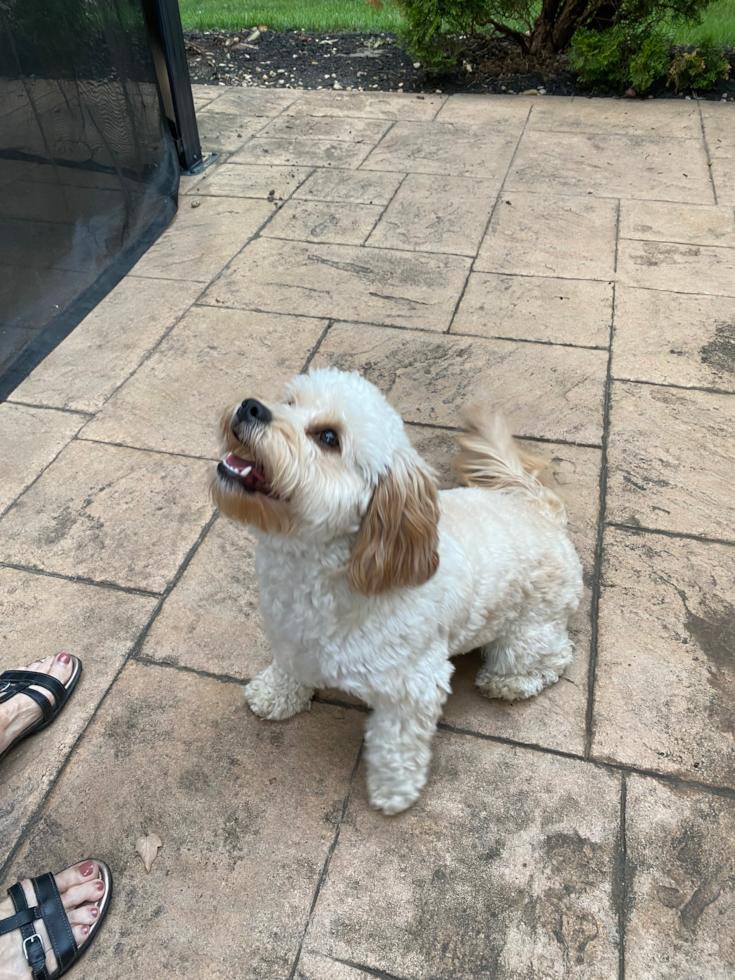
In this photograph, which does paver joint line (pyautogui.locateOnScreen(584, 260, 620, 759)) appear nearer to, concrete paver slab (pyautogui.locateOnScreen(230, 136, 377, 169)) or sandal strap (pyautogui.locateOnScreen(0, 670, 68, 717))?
sandal strap (pyautogui.locateOnScreen(0, 670, 68, 717))

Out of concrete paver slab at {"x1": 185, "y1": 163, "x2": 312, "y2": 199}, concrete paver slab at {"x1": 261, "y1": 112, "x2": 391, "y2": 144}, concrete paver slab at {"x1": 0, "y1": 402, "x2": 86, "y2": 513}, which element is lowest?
concrete paver slab at {"x1": 0, "y1": 402, "x2": 86, "y2": 513}

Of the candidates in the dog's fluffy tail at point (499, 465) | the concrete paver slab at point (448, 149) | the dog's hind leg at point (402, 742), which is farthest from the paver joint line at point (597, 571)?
the concrete paver slab at point (448, 149)

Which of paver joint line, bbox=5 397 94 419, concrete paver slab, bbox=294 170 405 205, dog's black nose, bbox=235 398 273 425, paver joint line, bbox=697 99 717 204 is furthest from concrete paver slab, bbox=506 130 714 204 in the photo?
dog's black nose, bbox=235 398 273 425

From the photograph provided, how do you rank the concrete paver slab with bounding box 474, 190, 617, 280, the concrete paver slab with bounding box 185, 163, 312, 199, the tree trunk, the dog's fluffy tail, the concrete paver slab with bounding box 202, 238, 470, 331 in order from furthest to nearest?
the tree trunk, the concrete paver slab with bounding box 185, 163, 312, 199, the concrete paver slab with bounding box 474, 190, 617, 280, the concrete paver slab with bounding box 202, 238, 470, 331, the dog's fluffy tail

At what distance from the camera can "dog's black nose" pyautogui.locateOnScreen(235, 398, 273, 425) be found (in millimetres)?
1718

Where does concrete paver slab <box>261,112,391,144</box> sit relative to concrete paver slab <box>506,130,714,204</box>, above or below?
above

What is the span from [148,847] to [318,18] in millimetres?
10683

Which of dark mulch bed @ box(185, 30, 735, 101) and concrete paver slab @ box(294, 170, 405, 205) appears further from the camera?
dark mulch bed @ box(185, 30, 735, 101)

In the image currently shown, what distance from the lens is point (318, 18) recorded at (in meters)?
9.70

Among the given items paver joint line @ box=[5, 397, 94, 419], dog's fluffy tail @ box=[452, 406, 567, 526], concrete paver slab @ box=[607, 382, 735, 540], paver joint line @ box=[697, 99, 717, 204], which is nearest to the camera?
dog's fluffy tail @ box=[452, 406, 567, 526]

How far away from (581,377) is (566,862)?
2.53m

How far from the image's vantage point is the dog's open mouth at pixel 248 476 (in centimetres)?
172

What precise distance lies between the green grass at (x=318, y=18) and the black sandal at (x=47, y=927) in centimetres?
958

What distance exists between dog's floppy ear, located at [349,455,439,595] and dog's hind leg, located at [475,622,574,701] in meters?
0.76
